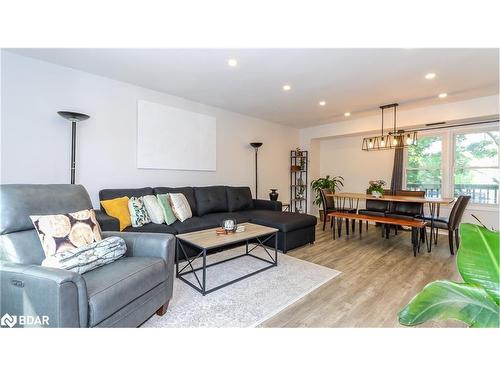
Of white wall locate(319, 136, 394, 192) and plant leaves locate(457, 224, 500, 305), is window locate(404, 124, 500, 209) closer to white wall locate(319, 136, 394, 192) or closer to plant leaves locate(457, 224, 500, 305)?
white wall locate(319, 136, 394, 192)

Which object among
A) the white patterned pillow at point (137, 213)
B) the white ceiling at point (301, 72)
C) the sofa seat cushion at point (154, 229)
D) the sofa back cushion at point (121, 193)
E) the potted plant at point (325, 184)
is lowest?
the sofa seat cushion at point (154, 229)

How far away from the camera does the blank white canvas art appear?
3459 mm

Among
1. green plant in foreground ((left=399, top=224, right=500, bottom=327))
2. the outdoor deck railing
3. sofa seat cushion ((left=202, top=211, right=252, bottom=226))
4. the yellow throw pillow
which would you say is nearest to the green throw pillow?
the yellow throw pillow

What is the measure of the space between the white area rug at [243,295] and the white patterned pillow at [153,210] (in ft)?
2.73

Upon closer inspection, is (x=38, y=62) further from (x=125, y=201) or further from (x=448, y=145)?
(x=448, y=145)

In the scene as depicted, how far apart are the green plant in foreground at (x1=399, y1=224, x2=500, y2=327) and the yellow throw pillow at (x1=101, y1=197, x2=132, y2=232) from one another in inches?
110

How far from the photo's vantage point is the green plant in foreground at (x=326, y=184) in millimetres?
5734

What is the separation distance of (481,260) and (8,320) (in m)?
2.11

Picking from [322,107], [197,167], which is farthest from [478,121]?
[197,167]

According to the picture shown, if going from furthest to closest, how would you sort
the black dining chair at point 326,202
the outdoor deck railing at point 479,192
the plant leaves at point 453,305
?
1. the black dining chair at point 326,202
2. the outdoor deck railing at point 479,192
3. the plant leaves at point 453,305

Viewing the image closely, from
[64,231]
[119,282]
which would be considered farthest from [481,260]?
[64,231]

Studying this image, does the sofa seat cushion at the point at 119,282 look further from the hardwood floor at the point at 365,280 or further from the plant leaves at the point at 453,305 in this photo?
the plant leaves at the point at 453,305

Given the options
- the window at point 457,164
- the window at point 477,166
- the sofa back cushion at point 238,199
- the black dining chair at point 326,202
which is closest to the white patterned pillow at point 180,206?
the sofa back cushion at point 238,199
